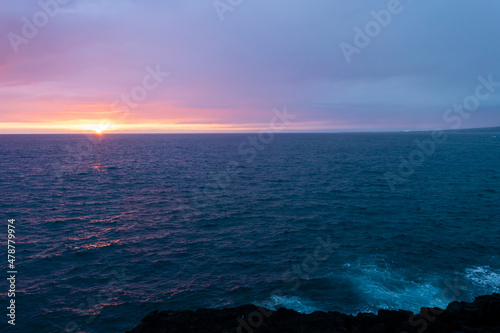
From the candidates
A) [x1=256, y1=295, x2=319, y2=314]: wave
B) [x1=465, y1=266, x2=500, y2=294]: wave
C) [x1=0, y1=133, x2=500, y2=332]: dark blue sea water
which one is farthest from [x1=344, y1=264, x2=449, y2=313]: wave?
[x1=256, y1=295, x2=319, y2=314]: wave

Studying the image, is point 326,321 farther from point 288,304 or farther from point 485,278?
point 485,278

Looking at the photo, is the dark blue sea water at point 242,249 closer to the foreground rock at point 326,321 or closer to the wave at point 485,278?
the wave at point 485,278

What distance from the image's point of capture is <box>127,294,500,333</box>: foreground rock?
1667 cm

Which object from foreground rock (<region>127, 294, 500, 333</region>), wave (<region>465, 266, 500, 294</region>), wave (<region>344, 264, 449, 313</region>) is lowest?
wave (<region>344, 264, 449, 313</region>)

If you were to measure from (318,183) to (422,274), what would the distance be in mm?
43078

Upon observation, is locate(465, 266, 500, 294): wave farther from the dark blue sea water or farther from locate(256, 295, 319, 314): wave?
locate(256, 295, 319, 314): wave

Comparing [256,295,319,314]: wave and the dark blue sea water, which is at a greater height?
the dark blue sea water

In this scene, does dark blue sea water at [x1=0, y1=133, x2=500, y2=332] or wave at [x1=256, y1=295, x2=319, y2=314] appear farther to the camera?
dark blue sea water at [x1=0, y1=133, x2=500, y2=332]

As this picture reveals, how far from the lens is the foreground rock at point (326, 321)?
1667 cm

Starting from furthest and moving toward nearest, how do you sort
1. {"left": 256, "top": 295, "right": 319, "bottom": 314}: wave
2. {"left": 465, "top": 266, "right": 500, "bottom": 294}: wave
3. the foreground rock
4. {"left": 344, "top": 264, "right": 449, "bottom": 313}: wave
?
{"left": 465, "top": 266, "right": 500, "bottom": 294}: wave
{"left": 344, "top": 264, "right": 449, "bottom": 313}: wave
{"left": 256, "top": 295, "right": 319, "bottom": 314}: wave
the foreground rock

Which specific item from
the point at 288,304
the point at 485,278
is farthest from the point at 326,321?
the point at 485,278

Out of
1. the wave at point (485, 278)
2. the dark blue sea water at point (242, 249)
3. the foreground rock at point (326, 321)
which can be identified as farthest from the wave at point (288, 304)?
the wave at point (485, 278)

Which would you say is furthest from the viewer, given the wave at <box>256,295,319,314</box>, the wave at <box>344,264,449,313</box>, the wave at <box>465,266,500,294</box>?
the wave at <box>465,266,500,294</box>

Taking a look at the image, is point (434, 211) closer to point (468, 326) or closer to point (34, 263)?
point (468, 326)
